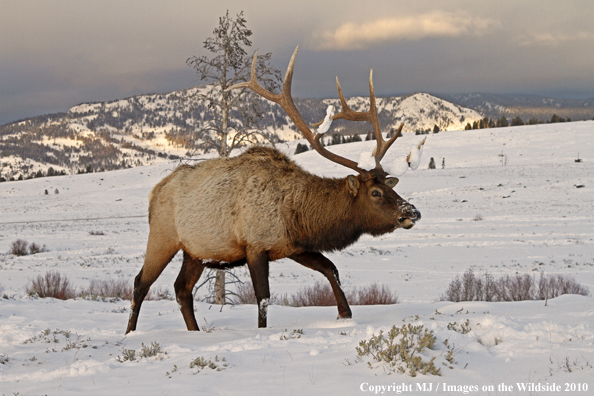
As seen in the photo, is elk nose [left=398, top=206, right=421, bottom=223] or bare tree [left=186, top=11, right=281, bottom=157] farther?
bare tree [left=186, top=11, right=281, bottom=157]

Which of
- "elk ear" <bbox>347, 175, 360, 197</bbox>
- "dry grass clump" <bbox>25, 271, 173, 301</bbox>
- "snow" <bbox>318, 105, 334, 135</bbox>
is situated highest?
"snow" <bbox>318, 105, 334, 135</bbox>

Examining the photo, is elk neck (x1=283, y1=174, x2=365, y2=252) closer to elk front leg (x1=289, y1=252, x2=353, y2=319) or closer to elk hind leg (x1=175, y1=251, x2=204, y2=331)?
elk front leg (x1=289, y1=252, x2=353, y2=319)

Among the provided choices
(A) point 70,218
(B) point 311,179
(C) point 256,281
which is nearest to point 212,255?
(C) point 256,281

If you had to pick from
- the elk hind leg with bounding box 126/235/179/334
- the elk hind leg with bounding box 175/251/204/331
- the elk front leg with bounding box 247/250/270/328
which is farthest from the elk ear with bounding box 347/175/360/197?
the elk hind leg with bounding box 126/235/179/334

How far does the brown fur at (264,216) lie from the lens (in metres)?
5.94

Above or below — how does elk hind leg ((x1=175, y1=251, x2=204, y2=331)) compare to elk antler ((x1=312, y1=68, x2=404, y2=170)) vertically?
below

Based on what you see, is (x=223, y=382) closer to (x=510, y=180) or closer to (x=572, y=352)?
(x=572, y=352)

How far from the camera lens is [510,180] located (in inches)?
1912

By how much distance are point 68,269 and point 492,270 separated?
54.1ft

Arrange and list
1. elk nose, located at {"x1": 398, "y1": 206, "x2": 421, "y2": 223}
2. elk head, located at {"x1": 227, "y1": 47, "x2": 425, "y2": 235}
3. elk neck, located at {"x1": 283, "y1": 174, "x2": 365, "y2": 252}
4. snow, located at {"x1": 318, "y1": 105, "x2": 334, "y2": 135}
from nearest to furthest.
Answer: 1. elk nose, located at {"x1": 398, "y1": 206, "x2": 421, "y2": 223}
2. elk head, located at {"x1": 227, "y1": 47, "x2": 425, "y2": 235}
3. elk neck, located at {"x1": 283, "y1": 174, "x2": 365, "y2": 252}
4. snow, located at {"x1": 318, "y1": 105, "x2": 334, "y2": 135}

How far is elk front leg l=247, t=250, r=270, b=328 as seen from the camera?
5.86 m

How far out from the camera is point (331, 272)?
6367mm

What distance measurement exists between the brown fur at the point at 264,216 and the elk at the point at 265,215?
1 cm

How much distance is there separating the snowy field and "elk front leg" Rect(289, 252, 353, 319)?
292mm
